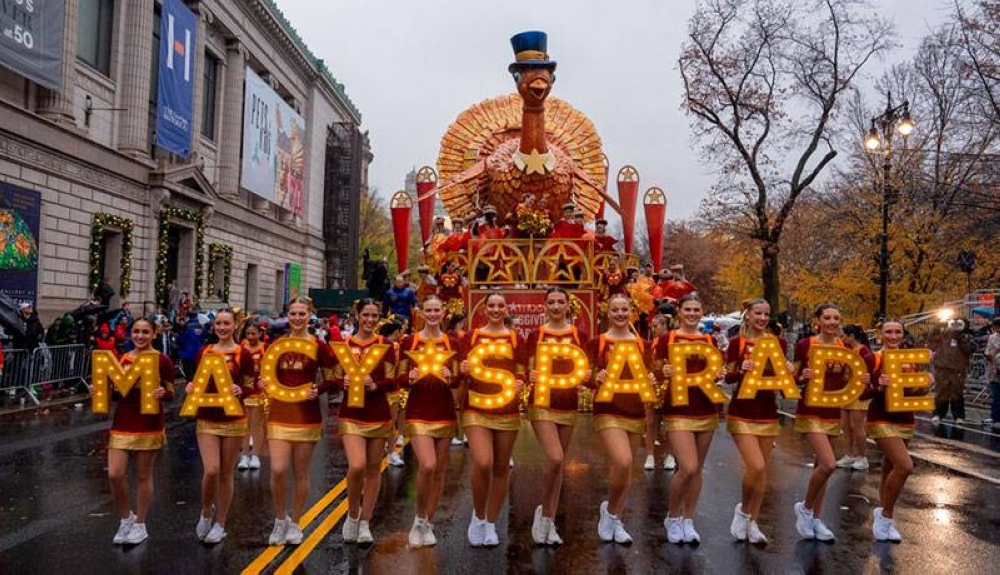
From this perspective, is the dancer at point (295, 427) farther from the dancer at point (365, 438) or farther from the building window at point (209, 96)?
the building window at point (209, 96)

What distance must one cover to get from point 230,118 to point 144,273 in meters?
11.7

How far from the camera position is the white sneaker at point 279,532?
5750 millimetres

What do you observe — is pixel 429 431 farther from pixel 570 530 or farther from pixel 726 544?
pixel 726 544

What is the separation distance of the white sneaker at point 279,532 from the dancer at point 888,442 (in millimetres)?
4673

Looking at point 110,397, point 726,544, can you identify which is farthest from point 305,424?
point 726,544

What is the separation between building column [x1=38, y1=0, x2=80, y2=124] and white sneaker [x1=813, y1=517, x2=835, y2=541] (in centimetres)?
2246

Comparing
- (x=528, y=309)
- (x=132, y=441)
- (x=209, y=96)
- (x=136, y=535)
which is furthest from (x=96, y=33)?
(x=136, y=535)

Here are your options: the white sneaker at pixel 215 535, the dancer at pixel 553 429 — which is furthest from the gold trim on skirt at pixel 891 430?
the white sneaker at pixel 215 535

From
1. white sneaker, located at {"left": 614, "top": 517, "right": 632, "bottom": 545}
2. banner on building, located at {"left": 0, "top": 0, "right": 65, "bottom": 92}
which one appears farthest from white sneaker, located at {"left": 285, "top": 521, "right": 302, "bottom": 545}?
banner on building, located at {"left": 0, "top": 0, "right": 65, "bottom": 92}

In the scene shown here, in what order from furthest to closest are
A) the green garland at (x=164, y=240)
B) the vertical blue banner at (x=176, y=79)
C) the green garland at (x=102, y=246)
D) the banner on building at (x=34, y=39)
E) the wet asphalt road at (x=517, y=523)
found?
the green garland at (x=164, y=240) → the vertical blue banner at (x=176, y=79) → the green garland at (x=102, y=246) → the banner on building at (x=34, y=39) → the wet asphalt road at (x=517, y=523)

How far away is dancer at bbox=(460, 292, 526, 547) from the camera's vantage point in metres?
5.76

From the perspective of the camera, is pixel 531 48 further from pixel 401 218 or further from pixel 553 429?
pixel 553 429

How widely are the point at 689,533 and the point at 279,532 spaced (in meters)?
3.14

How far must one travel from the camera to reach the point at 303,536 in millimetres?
5953
